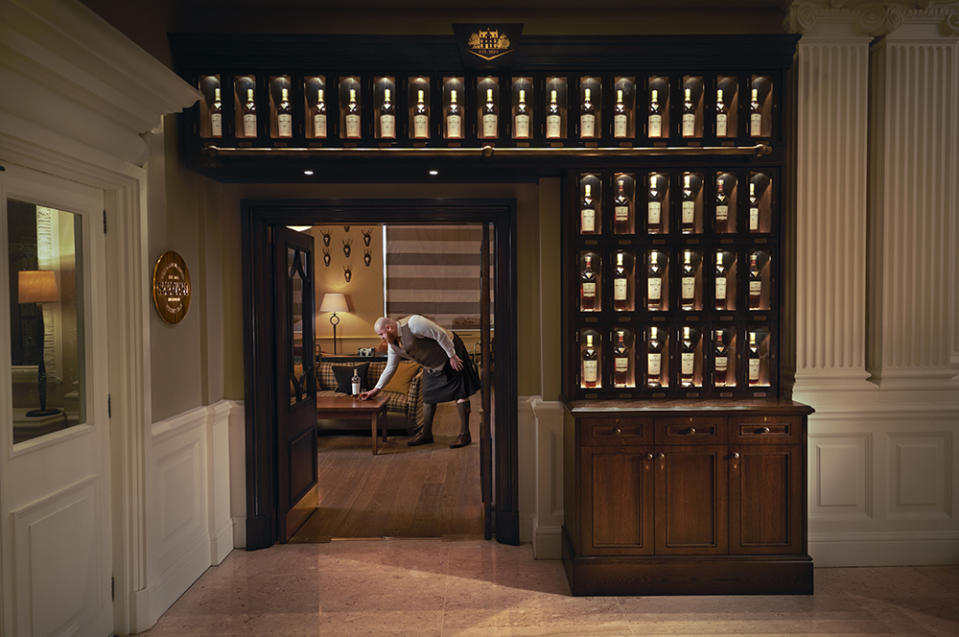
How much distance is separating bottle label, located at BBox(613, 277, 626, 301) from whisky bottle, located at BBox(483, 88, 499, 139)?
3.44 feet

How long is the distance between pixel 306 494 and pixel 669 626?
266cm

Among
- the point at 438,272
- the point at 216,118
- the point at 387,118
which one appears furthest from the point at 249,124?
the point at 438,272

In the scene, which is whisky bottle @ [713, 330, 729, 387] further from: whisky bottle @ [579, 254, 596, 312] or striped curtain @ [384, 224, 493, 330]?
striped curtain @ [384, 224, 493, 330]

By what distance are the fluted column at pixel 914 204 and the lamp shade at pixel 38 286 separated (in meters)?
4.08

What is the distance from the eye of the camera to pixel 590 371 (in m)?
3.65

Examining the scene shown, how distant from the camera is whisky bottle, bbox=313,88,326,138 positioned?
140 inches

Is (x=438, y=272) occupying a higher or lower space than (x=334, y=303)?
higher

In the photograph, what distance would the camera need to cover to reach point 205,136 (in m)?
3.54

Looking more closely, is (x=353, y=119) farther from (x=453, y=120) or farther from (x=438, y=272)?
(x=438, y=272)

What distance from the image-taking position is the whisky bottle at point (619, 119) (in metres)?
3.59

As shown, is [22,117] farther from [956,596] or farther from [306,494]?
[956,596]

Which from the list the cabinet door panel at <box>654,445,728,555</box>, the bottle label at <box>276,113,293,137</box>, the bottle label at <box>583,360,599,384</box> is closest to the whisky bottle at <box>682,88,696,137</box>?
the bottle label at <box>583,360,599,384</box>

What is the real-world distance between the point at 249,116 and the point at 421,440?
4.28 metres

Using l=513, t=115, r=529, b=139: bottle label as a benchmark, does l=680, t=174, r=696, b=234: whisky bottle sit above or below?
below
